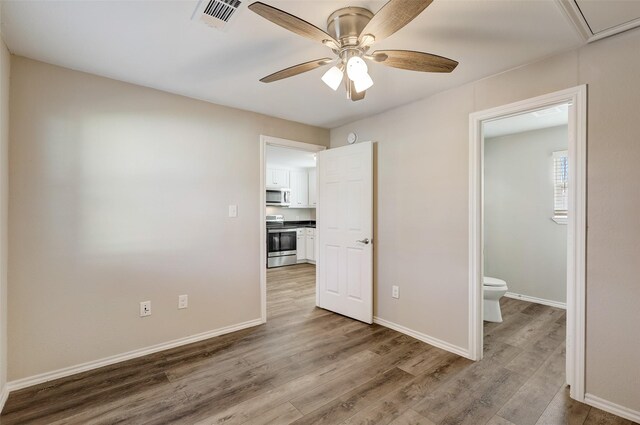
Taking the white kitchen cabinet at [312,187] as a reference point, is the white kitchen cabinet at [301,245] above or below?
below

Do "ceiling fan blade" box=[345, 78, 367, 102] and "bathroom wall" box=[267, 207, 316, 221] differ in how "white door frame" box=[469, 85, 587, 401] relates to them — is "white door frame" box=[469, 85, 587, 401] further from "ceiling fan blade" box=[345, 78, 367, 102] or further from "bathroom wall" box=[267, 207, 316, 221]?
"bathroom wall" box=[267, 207, 316, 221]

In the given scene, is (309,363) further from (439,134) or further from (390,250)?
(439,134)

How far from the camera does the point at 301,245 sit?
6996 millimetres

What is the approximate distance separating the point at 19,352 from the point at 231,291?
1.57 m

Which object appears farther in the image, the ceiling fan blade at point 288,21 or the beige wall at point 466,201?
the beige wall at point 466,201

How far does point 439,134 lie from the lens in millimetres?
2746

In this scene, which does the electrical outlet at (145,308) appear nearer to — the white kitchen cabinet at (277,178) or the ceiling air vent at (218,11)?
the ceiling air vent at (218,11)

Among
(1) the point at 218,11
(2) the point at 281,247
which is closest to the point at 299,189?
(2) the point at 281,247

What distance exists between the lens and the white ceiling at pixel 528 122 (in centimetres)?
331

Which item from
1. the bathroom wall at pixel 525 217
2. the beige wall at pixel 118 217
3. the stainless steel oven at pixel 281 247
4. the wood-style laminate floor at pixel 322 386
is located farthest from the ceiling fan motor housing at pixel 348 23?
the stainless steel oven at pixel 281 247

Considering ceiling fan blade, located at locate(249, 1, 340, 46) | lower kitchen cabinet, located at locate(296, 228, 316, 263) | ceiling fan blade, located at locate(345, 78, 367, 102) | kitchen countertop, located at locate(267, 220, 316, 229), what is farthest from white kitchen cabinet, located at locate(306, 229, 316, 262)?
ceiling fan blade, located at locate(249, 1, 340, 46)

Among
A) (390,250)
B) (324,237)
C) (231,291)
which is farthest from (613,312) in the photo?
(231,291)

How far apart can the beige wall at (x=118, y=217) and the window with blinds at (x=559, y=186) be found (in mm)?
3773

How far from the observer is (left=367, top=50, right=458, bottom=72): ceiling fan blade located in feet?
5.17
